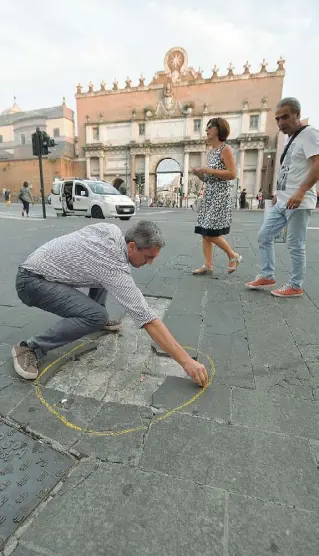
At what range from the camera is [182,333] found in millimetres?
2496

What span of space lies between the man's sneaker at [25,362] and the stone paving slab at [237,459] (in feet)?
2.72

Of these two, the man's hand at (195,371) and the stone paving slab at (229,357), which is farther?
the stone paving slab at (229,357)

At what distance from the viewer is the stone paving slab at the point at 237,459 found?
121 centimetres

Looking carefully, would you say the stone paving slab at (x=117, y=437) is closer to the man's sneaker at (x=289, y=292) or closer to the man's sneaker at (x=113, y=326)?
the man's sneaker at (x=113, y=326)

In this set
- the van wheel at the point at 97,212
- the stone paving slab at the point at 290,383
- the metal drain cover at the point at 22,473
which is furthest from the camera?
the van wheel at the point at 97,212

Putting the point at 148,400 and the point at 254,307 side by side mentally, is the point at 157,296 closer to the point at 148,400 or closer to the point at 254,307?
the point at 254,307

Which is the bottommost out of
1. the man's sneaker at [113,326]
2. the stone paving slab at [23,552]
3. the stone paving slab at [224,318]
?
the stone paving slab at [23,552]

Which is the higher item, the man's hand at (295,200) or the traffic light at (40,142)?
the traffic light at (40,142)

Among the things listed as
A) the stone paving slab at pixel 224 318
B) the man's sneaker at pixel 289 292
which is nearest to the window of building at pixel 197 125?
the man's sneaker at pixel 289 292

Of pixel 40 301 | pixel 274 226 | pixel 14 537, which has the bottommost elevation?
pixel 14 537

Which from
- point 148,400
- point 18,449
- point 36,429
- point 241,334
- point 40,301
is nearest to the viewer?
point 18,449

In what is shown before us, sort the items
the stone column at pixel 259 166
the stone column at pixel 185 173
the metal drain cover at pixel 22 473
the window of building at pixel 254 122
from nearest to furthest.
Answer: the metal drain cover at pixel 22 473
the stone column at pixel 259 166
the window of building at pixel 254 122
the stone column at pixel 185 173

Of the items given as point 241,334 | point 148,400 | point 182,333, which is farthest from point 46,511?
point 241,334

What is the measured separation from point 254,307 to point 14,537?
2.47 m
